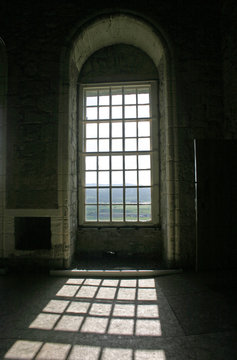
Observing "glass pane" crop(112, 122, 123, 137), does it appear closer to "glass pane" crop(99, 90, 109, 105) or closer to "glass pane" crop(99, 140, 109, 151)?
"glass pane" crop(99, 140, 109, 151)

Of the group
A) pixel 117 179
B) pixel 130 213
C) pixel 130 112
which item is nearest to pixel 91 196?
pixel 117 179

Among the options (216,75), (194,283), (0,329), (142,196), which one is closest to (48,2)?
(216,75)

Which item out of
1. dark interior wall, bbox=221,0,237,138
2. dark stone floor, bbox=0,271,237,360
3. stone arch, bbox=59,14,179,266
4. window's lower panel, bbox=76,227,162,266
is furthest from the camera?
window's lower panel, bbox=76,227,162,266

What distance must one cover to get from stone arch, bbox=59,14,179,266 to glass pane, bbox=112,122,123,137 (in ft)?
2.73

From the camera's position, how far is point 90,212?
4.54m

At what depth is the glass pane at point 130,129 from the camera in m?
4.60

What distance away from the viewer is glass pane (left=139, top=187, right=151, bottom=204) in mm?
4453

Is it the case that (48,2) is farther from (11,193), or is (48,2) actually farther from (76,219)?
(76,219)

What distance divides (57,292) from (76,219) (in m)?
1.65

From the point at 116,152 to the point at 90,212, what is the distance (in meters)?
1.37

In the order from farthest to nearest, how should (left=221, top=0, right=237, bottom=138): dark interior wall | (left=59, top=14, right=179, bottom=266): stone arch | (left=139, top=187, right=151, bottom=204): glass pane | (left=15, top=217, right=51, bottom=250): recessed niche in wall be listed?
(left=139, top=187, right=151, bottom=204): glass pane → (left=15, top=217, right=51, bottom=250): recessed niche in wall → (left=59, top=14, right=179, bottom=266): stone arch → (left=221, top=0, right=237, bottom=138): dark interior wall

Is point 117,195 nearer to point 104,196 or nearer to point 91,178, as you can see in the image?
point 104,196

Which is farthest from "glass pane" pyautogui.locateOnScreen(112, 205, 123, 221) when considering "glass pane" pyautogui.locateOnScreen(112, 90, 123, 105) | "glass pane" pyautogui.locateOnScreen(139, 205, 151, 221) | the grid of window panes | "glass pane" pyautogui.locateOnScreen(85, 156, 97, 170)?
"glass pane" pyautogui.locateOnScreen(112, 90, 123, 105)

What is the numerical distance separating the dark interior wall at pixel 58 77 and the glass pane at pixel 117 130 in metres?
1.28
